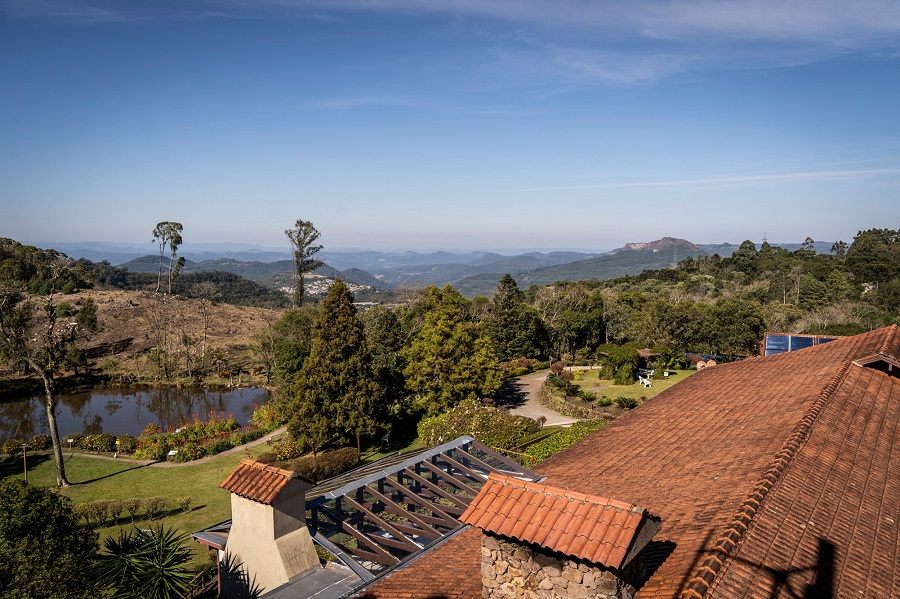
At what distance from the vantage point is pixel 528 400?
97.5 ft

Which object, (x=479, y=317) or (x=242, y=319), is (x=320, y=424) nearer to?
(x=479, y=317)

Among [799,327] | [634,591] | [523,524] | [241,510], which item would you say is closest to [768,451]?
[634,591]

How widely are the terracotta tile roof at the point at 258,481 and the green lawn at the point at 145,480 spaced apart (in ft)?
32.7

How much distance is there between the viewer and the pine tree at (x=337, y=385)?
841 inches

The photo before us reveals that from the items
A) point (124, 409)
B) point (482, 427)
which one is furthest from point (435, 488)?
point (124, 409)

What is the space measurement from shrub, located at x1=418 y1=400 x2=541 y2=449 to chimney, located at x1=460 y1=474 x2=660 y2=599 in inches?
562

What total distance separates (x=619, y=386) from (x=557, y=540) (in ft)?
93.1

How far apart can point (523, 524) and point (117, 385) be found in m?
37.7

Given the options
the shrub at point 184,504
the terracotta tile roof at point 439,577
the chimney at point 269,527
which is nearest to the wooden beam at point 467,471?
the terracotta tile roof at point 439,577

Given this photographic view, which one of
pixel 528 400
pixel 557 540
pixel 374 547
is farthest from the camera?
Result: pixel 528 400

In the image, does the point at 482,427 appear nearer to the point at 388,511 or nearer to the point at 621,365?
the point at 388,511

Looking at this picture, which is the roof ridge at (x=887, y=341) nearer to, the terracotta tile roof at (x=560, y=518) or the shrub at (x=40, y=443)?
the terracotta tile roof at (x=560, y=518)

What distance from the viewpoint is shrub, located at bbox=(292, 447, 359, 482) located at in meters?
18.0

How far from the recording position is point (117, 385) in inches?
1396
